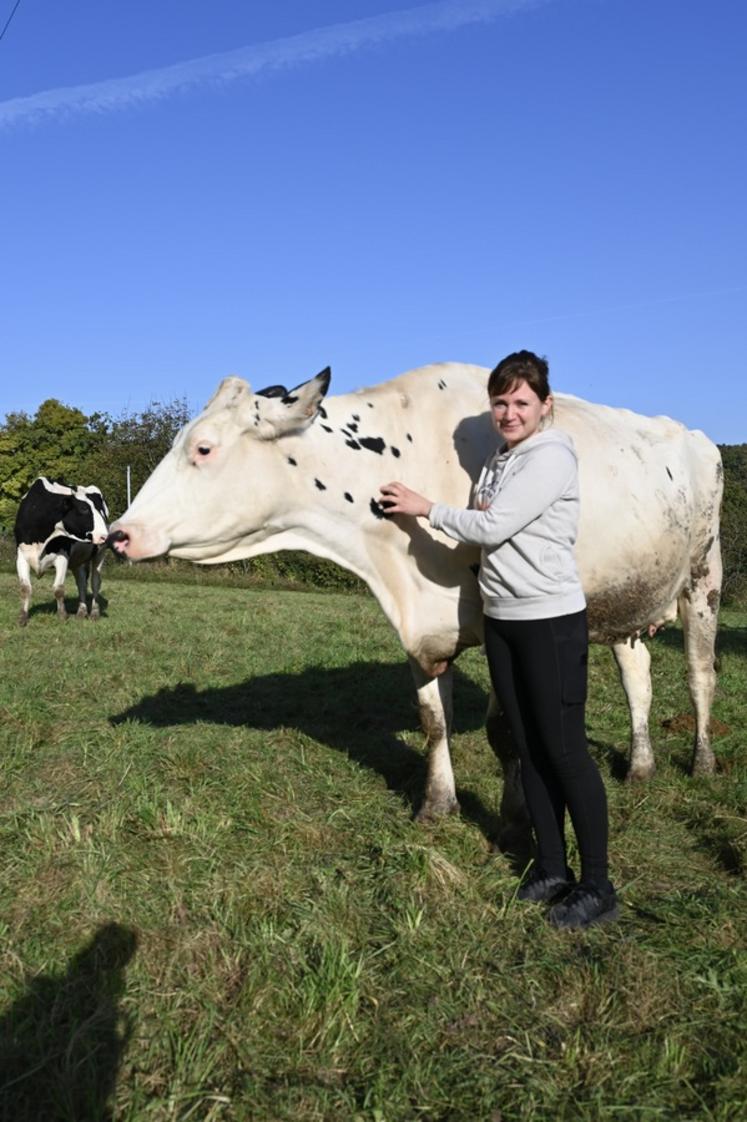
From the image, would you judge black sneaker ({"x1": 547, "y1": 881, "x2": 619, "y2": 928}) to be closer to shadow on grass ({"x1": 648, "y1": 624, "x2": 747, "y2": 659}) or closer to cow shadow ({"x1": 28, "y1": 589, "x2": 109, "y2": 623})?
shadow on grass ({"x1": 648, "y1": 624, "x2": 747, "y2": 659})

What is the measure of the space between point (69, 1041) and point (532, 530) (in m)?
2.41

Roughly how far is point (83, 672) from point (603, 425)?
625 cm

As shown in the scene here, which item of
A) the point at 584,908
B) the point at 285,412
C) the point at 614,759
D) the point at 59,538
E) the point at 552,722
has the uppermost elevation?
the point at 285,412

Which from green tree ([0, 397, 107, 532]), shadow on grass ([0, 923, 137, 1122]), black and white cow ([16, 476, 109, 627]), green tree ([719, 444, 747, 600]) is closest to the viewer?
shadow on grass ([0, 923, 137, 1122])

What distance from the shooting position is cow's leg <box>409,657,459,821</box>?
501cm

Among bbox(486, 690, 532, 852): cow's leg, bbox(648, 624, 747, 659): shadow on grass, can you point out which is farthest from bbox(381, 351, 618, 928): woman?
bbox(648, 624, 747, 659): shadow on grass

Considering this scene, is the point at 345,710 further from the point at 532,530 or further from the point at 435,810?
the point at 532,530

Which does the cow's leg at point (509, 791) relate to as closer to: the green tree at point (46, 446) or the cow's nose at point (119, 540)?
the cow's nose at point (119, 540)

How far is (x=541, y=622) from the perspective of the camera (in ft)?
12.3

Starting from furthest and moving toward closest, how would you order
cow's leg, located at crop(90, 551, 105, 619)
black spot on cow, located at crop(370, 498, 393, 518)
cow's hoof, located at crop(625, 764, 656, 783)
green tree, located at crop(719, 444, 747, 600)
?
1. green tree, located at crop(719, 444, 747, 600)
2. cow's leg, located at crop(90, 551, 105, 619)
3. cow's hoof, located at crop(625, 764, 656, 783)
4. black spot on cow, located at crop(370, 498, 393, 518)

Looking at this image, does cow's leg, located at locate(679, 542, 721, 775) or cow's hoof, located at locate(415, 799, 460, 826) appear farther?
cow's leg, located at locate(679, 542, 721, 775)

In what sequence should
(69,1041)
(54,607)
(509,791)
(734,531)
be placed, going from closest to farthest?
(69,1041), (509,791), (54,607), (734,531)

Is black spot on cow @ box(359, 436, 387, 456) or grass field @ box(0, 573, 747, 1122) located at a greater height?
black spot on cow @ box(359, 436, 387, 456)

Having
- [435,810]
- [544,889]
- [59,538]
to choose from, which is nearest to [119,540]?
[435,810]
